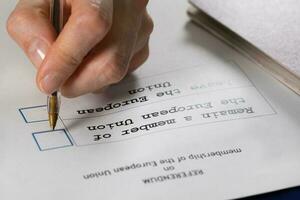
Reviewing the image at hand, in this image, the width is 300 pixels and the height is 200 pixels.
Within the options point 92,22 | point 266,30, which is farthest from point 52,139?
point 266,30

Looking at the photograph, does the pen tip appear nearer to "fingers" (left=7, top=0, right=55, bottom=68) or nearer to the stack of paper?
"fingers" (left=7, top=0, right=55, bottom=68)

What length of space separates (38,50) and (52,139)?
9 cm

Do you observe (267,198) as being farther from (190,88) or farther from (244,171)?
(190,88)

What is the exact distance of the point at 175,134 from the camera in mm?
554

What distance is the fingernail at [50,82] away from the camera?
52 centimetres

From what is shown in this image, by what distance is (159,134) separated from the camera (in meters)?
0.55

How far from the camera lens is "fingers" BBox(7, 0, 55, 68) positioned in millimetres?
552

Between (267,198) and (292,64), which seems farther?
(292,64)

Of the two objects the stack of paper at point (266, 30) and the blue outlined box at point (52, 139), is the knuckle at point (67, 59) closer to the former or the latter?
the blue outlined box at point (52, 139)

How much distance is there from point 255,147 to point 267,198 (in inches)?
2.5

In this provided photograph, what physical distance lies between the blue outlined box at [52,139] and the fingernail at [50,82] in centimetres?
4

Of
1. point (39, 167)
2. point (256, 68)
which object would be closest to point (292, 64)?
point (256, 68)

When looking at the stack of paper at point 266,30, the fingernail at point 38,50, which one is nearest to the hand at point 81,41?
the fingernail at point 38,50

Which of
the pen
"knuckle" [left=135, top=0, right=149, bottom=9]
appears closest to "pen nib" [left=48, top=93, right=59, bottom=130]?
the pen
